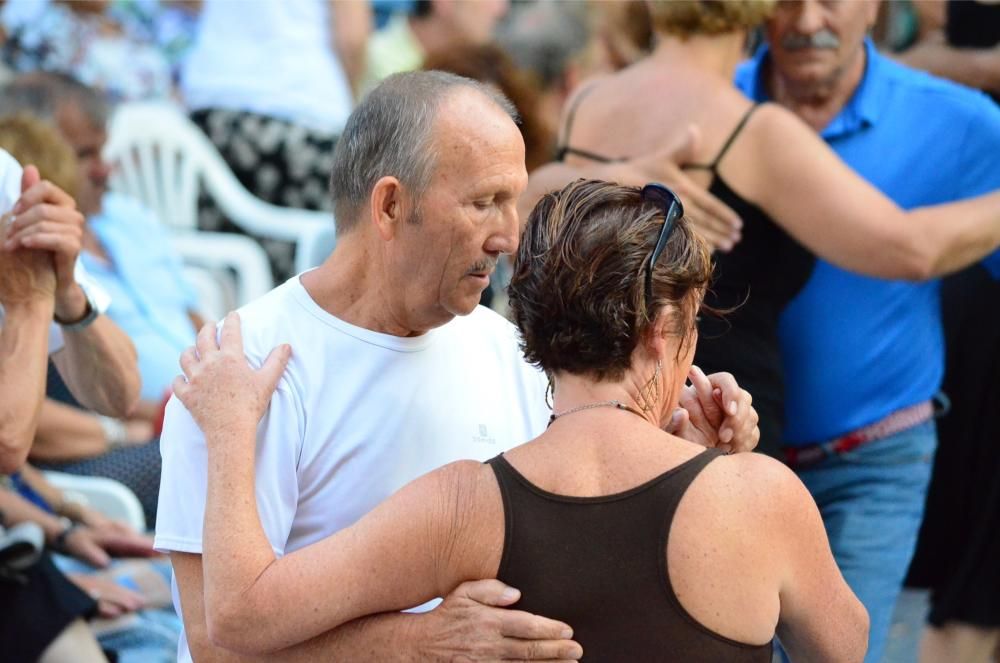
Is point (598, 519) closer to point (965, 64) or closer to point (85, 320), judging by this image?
point (85, 320)

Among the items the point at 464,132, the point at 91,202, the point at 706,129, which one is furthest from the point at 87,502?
the point at 464,132

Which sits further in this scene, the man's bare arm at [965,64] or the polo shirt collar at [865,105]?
the man's bare arm at [965,64]

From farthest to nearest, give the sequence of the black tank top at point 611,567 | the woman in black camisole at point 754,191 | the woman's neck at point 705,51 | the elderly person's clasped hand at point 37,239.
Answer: the woman's neck at point 705,51
the woman in black camisole at point 754,191
the elderly person's clasped hand at point 37,239
the black tank top at point 611,567

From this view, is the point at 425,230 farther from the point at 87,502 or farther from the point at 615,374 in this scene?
the point at 87,502

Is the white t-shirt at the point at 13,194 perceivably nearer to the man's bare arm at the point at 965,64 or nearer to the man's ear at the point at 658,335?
the man's ear at the point at 658,335

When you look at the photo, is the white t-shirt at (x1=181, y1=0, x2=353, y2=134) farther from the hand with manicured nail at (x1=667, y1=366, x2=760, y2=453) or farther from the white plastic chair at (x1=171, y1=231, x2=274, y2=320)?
the hand with manicured nail at (x1=667, y1=366, x2=760, y2=453)

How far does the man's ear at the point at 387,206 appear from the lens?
207 centimetres

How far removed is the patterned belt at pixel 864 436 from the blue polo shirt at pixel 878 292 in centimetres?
2

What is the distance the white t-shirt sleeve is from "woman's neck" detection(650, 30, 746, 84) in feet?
4.93

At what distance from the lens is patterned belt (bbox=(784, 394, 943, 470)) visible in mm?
3326

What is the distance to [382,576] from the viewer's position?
1815 mm

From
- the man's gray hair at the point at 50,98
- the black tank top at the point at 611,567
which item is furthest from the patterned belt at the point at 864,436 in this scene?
the man's gray hair at the point at 50,98

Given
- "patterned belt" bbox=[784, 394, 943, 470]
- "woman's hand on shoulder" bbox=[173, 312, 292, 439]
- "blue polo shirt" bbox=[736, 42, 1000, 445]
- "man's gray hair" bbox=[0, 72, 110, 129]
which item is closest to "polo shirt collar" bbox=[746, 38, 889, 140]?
"blue polo shirt" bbox=[736, 42, 1000, 445]

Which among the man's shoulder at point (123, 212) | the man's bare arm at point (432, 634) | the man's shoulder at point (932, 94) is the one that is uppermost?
the man's shoulder at point (932, 94)
